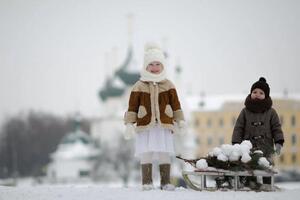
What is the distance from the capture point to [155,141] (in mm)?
12430

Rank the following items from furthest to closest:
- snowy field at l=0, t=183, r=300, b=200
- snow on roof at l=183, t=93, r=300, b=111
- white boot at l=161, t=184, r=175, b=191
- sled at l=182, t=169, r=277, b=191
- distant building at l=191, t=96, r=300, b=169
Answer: snow on roof at l=183, t=93, r=300, b=111 < distant building at l=191, t=96, r=300, b=169 < white boot at l=161, t=184, r=175, b=191 < sled at l=182, t=169, r=277, b=191 < snowy field at l=0, t=183, r=300, b=200

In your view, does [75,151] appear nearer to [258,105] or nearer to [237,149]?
[258,105]

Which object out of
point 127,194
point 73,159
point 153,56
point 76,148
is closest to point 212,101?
point 76,148

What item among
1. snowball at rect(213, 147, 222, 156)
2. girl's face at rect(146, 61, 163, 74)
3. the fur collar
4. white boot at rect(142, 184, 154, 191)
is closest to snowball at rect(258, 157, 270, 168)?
snowball at rect(213, 147, 222, 156)

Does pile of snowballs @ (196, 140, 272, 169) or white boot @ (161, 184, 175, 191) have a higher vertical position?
pile of snowballs @ (196, 140, 272, 169)

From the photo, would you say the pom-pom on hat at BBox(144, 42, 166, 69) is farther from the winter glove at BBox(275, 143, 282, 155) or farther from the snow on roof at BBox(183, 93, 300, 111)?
the snow on roof at BBox(183, 93, 300, 111)

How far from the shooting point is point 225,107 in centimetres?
11125

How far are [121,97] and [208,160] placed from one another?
3939 inches

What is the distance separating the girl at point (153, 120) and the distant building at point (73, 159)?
7987cm

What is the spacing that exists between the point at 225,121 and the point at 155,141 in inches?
3922

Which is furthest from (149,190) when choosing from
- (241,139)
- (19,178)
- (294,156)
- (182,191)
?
(294,156)

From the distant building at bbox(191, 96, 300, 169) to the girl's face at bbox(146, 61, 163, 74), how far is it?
95436 mm

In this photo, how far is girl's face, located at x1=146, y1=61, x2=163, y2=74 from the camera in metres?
12.7

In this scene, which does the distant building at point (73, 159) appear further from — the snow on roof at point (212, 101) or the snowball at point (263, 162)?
the snowball at point (263, 162)
